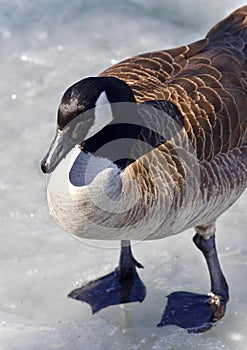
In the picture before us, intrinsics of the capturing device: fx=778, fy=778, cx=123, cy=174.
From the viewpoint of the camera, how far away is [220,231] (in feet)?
15.7

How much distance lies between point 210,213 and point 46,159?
111 cm

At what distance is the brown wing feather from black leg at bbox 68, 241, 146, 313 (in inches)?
35.8

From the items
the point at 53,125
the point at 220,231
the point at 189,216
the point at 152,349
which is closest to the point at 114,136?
the point at 189,216

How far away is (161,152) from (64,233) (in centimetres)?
139

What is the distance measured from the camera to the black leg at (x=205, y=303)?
4.19 m

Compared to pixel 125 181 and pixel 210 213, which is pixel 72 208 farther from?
pixel 210 213

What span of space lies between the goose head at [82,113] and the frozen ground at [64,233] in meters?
1.21

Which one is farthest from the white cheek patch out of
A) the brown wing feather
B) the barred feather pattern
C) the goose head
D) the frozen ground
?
the frozen ground

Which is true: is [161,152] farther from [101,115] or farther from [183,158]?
[101,115]

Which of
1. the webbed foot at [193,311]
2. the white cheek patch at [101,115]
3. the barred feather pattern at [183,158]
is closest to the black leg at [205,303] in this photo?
the webbed foot at [193,311]

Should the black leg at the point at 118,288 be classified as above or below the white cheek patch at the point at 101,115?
below

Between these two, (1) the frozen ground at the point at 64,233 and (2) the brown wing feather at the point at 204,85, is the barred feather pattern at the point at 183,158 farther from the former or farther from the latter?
(1) the frozen ground at the point at 64,233

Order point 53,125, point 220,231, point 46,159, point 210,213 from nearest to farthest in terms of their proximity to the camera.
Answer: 1. point 46,159
2. point 210,213
3. point 220,231
4. point 53,125

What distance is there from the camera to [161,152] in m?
3.58
